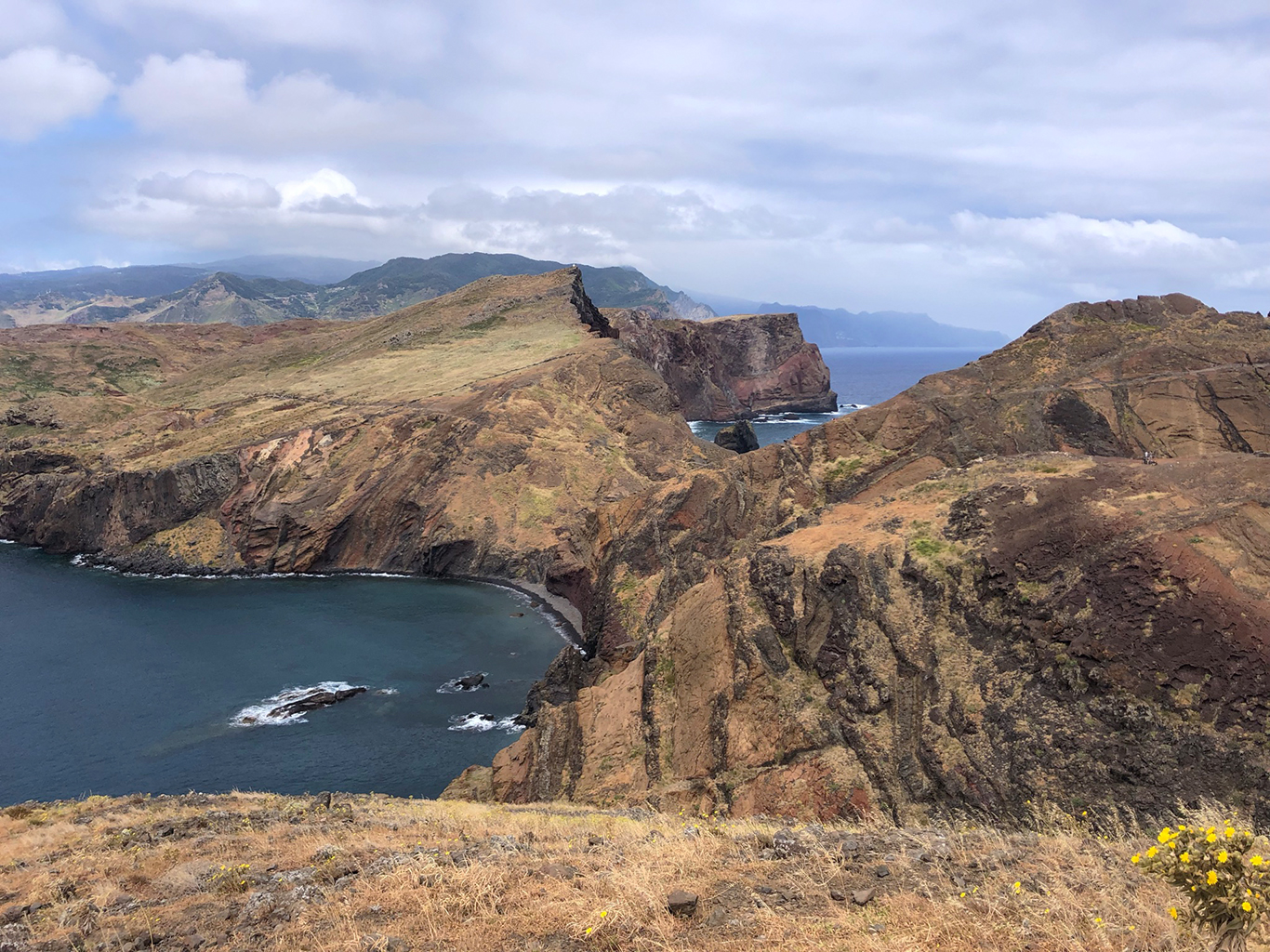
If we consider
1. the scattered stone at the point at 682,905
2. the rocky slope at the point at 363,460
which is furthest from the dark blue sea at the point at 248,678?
the scattered stone at the point at 682,905

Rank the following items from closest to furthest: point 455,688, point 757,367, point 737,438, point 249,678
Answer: point 455,688 → point 249,678 → point 737,438 → point 757,367

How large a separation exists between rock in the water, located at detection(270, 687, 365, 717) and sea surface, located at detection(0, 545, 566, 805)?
0.85 metres

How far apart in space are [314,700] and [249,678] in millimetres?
7887

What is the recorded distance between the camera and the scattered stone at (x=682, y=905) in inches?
404

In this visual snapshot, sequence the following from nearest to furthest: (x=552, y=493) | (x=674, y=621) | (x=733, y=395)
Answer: (x=674, y=621), (x=552, y=493), (x=733, y=395)

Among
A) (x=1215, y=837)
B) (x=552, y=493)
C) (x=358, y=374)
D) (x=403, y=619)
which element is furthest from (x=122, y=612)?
(x=1215, y=837)

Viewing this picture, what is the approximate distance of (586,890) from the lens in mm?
11547

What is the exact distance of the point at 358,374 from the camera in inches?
4589

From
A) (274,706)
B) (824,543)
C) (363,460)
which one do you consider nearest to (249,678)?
(274,706)

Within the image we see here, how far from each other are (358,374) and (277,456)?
3093 cm

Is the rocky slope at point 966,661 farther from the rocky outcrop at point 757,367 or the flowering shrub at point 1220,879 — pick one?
the rocky outcrop at point 757,367

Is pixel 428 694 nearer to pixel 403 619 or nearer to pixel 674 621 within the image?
pixel 403 619

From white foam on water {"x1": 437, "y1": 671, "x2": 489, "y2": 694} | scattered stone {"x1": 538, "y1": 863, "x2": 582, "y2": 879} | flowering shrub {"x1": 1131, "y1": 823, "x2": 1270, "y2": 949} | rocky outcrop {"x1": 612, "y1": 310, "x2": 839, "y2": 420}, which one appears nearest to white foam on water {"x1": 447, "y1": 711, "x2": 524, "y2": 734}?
white foam on water {"x1": 437, "y1": 671, "x2": 489, "y2": 694}

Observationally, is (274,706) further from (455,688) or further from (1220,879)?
(1220,879)
